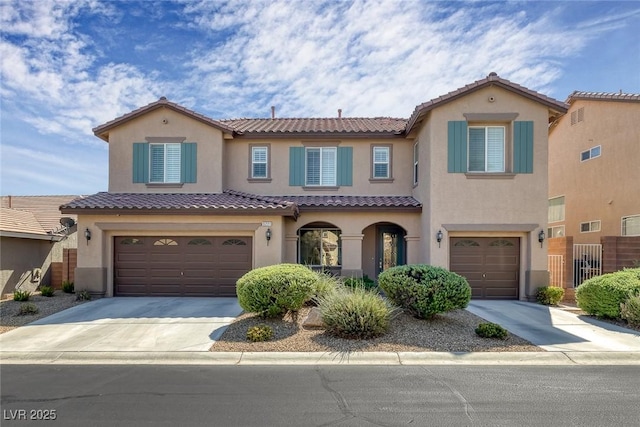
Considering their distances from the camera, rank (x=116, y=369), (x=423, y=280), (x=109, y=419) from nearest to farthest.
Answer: (x=109, y=419) → (x=116, y=369) → (x=423, y=280)

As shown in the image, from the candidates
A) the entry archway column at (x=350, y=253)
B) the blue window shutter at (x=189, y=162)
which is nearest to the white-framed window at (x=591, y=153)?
the entry archway column at (x=350, y=253)

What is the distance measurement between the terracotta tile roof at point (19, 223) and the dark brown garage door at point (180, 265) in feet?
16.2

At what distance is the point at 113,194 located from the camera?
1402cm

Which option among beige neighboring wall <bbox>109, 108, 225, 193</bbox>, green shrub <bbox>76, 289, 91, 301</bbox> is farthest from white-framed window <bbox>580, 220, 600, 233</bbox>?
green shrub <bbox>76, 289, 91, 301</bbox>

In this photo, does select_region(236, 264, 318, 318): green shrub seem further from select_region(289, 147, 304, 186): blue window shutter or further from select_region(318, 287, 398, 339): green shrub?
select_region(289, 147, 304, 186): blue window shutter

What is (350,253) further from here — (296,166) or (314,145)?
(314,145)

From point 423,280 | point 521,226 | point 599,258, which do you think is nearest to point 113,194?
point 423,280

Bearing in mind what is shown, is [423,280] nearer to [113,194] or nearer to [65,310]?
[65,310]

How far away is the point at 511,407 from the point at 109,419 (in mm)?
5548

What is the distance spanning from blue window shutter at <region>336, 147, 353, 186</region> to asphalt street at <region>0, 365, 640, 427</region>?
9.27 metres

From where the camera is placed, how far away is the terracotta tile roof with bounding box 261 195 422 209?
44.3 feet

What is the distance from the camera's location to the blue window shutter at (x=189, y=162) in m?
14.1

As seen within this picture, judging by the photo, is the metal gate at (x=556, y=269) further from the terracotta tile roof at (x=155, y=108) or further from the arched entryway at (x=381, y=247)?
the terracotta tile roof at (x=155, y=108)

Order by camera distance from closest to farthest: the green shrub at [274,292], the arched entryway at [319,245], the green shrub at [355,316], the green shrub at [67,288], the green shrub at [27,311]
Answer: the green shrub at [355,316] < the green shrub at [274,292] < the green shrub at [27,311] < the green shrub at [67,288] < the arched entryway at [319,245]
